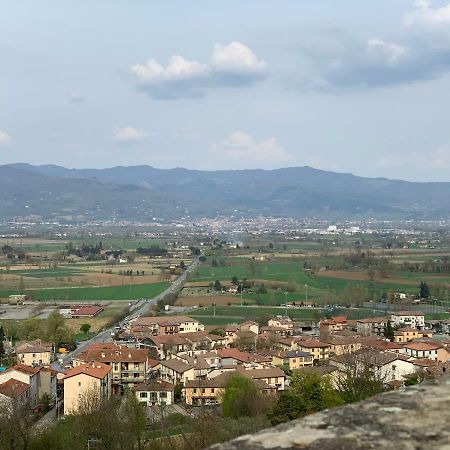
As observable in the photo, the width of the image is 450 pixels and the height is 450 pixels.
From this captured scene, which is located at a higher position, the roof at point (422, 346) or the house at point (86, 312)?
the roof at point (422, 346)

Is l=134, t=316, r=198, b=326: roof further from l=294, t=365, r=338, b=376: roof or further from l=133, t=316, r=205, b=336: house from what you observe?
l=294, t=365, r=338, b=376: roof

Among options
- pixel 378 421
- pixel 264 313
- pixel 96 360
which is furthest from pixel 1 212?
pixel 378 421

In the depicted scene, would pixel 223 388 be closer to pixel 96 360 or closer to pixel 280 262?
pixel 96 360

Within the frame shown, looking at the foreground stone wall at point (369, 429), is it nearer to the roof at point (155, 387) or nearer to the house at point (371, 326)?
the roof at point (155, 387)

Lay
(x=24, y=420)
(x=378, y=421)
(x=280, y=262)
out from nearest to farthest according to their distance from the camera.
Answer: (x=378, y=421) < (x=24, y=420) < (x=280, y=262)

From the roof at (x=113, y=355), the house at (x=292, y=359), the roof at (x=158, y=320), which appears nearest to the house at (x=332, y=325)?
the house at (x=292, y=359)

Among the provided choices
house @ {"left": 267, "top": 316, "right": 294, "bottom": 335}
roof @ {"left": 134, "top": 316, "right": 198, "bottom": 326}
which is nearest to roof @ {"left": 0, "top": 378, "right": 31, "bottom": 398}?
roof @ {"left": 134, "top": 316, "right": 198, "bottom": 326}

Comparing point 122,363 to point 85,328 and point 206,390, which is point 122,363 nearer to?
point 206,390
